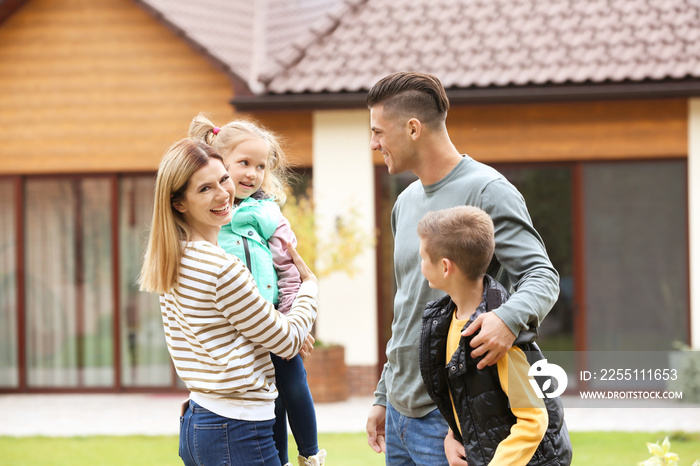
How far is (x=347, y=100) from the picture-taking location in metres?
8.97

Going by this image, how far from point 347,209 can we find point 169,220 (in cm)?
690

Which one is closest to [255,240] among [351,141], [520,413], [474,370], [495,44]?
[474,370]

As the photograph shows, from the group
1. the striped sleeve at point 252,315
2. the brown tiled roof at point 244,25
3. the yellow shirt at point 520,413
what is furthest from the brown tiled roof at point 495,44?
the yellow shirt at point 520,413

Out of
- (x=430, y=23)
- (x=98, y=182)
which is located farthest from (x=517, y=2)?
(x=98, y=182)

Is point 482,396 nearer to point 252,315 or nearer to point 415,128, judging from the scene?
point 252,315

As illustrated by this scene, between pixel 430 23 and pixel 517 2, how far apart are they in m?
1.15

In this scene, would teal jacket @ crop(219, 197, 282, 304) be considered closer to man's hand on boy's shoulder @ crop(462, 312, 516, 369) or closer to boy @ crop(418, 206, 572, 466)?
boy @ crop(418, 206, 572, 466)

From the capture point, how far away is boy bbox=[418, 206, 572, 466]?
2.12 meters

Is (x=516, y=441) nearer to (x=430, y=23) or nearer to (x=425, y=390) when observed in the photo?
(x=425, y=390)

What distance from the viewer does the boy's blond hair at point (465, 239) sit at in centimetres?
223

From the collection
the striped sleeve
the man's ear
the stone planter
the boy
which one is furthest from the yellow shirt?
the stone planter

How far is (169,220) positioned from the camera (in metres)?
2.38

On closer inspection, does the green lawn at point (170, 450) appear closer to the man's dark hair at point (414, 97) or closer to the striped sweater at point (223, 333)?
the striped sweater at point (223, 333)

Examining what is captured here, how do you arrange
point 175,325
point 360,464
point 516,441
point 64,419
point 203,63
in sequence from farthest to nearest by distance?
point 203,63, point 64,419, point 360,464, point 175,325, point 516,441
